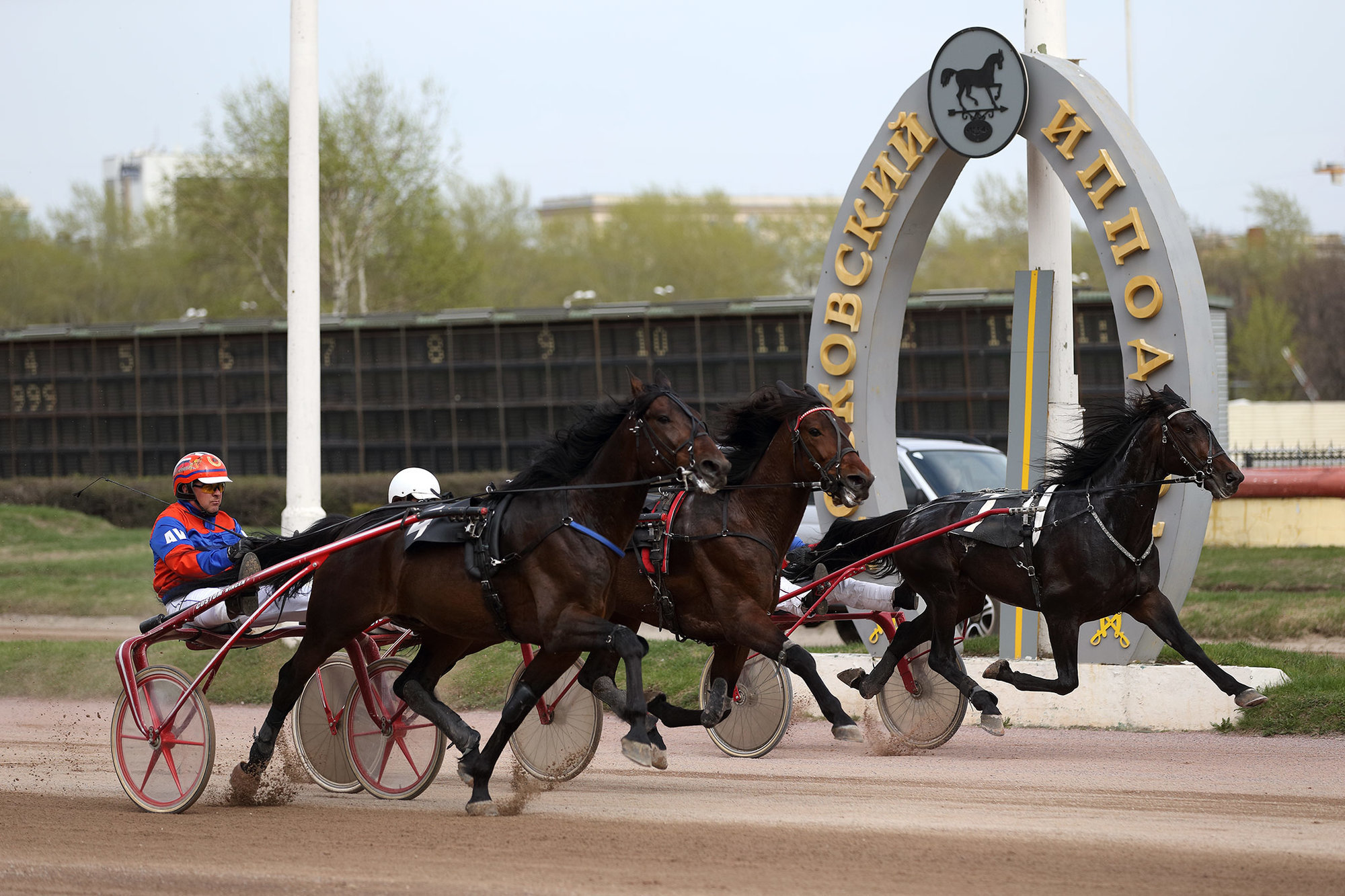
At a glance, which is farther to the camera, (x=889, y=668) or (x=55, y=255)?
(x=55, y=255)

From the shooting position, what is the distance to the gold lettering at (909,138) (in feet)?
32.9

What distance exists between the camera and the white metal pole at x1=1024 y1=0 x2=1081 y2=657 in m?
9.90

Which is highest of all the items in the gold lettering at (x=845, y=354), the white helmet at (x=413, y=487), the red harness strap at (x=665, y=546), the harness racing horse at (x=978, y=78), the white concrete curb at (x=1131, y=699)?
the harness racing horse at (x=978, y=78)

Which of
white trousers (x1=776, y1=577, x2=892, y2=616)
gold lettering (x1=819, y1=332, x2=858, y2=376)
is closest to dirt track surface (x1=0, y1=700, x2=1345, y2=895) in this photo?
white trousers (x1=776, y1=577, x2=892, y2=616)

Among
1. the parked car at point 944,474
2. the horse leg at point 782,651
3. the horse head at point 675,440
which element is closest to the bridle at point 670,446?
the horse head at point 675,440

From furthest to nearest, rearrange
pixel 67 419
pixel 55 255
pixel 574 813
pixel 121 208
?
pixel 121 208 → pixel 55 255 → pixel 67 419 → pixel 574 813

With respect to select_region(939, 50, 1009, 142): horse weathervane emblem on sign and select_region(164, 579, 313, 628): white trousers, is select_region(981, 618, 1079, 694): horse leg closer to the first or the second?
select_region(939, 50, 1009, 142): horse weathervane emblem on sign

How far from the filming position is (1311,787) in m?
6.60

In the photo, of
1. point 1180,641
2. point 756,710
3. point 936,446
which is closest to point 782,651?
point 756,710

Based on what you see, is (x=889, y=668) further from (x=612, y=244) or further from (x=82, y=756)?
(x=612, y=244)

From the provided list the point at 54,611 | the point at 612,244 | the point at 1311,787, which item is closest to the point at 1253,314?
the point at 612,244

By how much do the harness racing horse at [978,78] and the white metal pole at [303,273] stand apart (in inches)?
208

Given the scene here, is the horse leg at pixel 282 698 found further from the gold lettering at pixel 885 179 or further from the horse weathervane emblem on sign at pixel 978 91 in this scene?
the horse weathervane emblem on sign at pixel 978 91

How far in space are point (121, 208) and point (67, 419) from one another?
106ft
